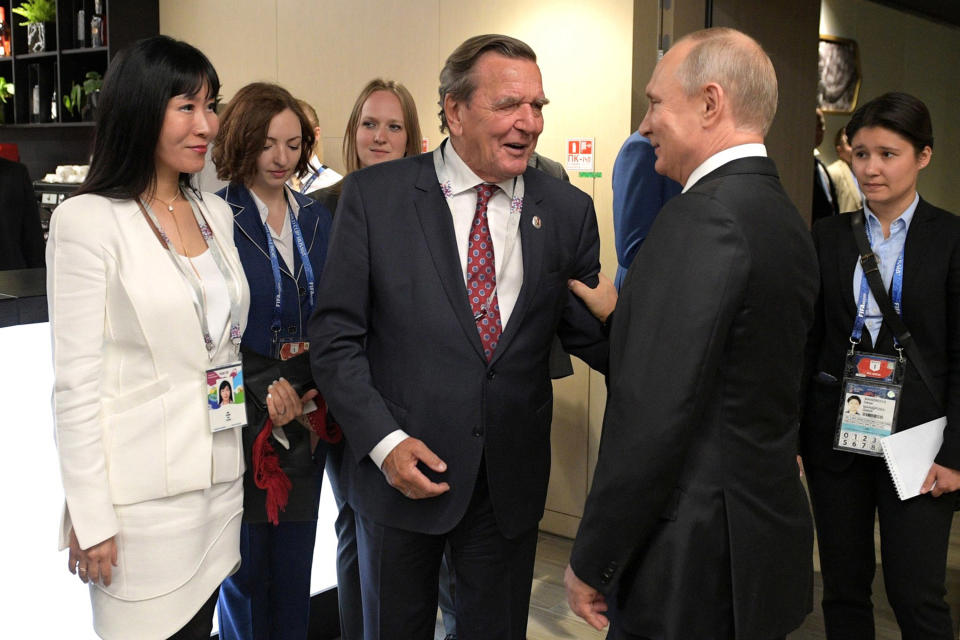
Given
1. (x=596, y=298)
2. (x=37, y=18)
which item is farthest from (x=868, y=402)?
(x=37, y=18)

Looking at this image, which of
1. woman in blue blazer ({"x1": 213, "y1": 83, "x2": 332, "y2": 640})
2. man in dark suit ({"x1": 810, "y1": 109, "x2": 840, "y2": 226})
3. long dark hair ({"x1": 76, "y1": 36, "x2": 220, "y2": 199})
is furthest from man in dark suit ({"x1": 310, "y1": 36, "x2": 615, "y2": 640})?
man in dark suit ({"x1": 810, "y1": 109, "x2": 840, "y2": 226})

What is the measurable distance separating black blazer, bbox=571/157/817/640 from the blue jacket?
3.14 feet

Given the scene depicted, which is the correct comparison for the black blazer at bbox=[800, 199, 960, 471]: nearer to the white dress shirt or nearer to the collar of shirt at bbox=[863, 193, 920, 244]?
the collar of shirt at bbox=[863, 193, 920, 244]

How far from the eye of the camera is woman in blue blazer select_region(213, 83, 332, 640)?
2.11m

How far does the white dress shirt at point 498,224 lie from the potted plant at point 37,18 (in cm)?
618

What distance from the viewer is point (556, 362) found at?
2.98 metres

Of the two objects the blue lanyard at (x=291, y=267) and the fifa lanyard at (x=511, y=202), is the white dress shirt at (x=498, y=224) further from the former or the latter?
the blue lanyard at (x=291, y=267)

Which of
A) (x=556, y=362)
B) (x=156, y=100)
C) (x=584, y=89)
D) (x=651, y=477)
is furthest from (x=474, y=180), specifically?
(x=584, y=89)

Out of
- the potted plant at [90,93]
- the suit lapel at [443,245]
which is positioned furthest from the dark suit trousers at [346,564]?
the potted plant at [90,93]

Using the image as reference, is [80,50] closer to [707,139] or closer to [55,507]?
[55,507]

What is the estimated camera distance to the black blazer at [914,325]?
90.4 inches

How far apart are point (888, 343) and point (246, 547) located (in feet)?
5.65

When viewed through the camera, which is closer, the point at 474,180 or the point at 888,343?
the point at 474,180

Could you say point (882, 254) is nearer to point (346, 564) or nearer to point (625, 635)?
point (625, 635)
